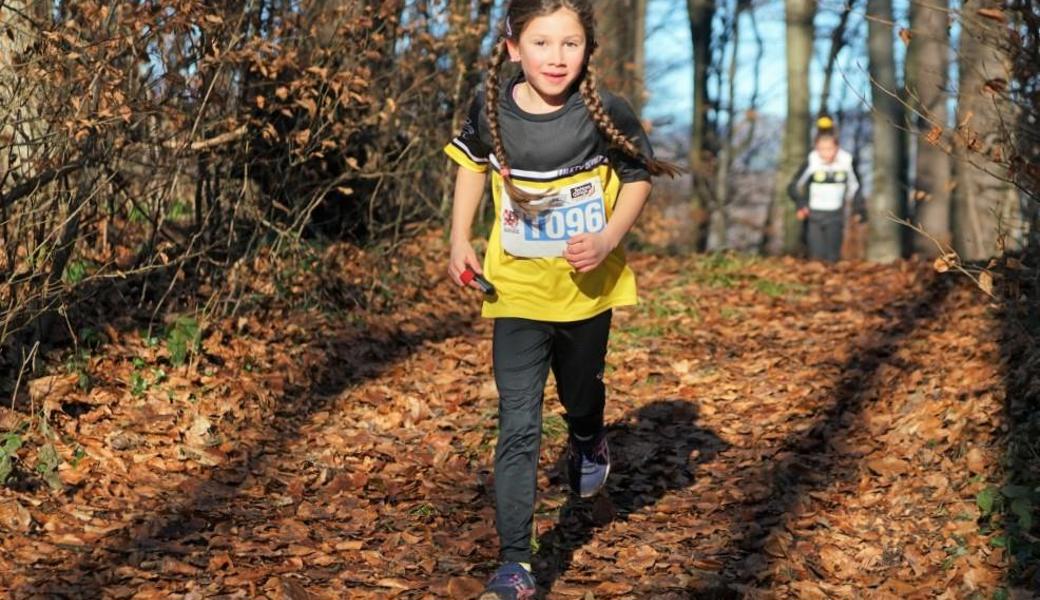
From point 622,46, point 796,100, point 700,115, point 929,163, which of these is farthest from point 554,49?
point 700,115

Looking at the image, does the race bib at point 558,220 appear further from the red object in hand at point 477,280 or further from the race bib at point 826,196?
the race bib at point 826,196

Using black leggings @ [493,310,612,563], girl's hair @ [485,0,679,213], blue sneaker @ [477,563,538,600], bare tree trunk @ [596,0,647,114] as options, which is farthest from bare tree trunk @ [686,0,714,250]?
blue sneaker @ [477,563,538,600]

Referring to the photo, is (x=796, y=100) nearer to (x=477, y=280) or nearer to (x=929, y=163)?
(x=929, y=163)

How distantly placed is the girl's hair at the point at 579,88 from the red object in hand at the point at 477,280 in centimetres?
31

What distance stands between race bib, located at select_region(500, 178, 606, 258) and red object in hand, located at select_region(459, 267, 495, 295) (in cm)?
18

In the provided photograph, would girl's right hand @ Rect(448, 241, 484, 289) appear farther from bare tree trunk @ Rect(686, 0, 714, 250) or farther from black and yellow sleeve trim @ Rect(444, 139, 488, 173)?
bare tree trunk @ Rect(686, 0, 714, 250)

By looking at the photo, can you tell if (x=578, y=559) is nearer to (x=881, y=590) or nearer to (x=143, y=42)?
(x=881, y=590)

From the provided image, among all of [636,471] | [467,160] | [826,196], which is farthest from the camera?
[826,196]

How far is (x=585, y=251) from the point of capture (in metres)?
4.42

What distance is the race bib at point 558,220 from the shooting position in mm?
4555

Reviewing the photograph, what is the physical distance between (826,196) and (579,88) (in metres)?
9.62

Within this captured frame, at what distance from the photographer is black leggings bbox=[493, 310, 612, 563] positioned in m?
4.44

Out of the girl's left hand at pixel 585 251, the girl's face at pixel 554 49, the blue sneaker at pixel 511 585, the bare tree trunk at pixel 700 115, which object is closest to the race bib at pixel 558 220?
the girl's left hand at pixel 585 251

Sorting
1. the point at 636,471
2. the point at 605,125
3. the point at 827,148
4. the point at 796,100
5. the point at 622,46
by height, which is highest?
the point at 622,46
